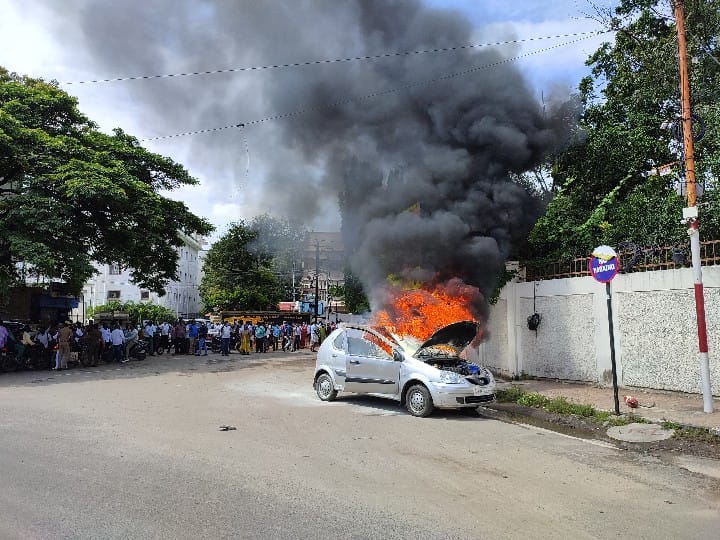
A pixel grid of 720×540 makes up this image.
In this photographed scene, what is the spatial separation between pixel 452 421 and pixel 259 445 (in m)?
3.51

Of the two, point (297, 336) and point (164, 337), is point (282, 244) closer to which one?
point (297, 336)

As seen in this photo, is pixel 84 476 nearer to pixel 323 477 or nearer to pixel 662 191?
pixel 323 477

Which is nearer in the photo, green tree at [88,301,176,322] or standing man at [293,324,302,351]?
standing man at [293,324,302,351]

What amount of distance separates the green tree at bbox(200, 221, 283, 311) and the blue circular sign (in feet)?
115

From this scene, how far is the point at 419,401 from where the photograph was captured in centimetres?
947

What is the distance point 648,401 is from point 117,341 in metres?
17.0

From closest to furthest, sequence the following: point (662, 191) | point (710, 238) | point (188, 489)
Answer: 1. point (188, 489)
2. point (710, 238)
3. point (662, 191)

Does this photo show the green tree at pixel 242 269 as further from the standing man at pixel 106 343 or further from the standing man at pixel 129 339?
the standing man at pixel 106 343

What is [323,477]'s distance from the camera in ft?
18.5

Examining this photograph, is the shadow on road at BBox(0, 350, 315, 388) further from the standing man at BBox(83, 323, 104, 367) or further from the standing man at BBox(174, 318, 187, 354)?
the standing man at BBox(174, 318, 187, 354)

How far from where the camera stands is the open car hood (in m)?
10.2

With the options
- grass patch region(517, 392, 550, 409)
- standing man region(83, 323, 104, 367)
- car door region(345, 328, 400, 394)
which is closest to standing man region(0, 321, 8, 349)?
standing man region(83, 323, 104, 367)

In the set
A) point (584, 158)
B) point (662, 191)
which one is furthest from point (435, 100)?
point (662, 191)

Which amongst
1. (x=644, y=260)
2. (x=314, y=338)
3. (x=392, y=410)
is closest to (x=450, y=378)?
(x=392, y=410)
